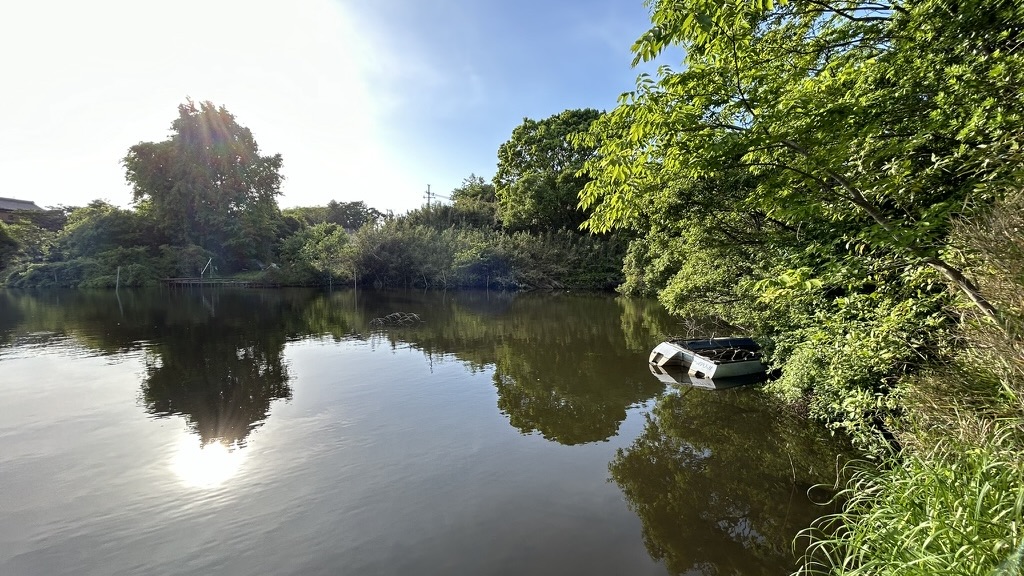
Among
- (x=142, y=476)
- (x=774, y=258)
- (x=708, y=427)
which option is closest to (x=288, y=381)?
(x=142, y=476)

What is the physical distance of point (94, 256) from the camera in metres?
45.7

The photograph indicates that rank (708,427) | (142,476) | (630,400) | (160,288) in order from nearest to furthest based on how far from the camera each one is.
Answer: (142,476), (708,427), (630,400), (160,288)

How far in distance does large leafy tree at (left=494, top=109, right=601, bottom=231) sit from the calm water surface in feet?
95.9

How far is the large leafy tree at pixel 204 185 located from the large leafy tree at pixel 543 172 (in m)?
27.0

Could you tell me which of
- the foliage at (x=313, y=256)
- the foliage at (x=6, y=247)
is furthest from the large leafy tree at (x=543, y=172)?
the foliage at (x=6, y=247)

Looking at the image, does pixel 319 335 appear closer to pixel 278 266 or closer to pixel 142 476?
pixel 142 476

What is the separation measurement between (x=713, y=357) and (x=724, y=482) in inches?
235

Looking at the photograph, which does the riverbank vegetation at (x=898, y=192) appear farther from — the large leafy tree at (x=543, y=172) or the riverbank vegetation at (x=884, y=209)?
the large leafy tree at (x=543, y=172)

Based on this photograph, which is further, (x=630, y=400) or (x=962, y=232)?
(x=630, y=400)

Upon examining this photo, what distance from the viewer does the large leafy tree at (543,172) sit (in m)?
42.4

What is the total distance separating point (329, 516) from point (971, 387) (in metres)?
7.06

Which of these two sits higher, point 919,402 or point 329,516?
point 919,402

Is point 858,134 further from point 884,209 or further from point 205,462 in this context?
point 205,462

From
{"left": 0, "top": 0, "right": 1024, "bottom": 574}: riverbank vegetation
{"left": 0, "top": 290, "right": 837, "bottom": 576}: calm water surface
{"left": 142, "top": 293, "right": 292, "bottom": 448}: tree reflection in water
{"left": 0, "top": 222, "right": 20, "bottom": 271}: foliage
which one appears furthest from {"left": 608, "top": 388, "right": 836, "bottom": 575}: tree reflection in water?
{"left": 0, "top": 222, "right": 20, "bottom": 271}: foliage
